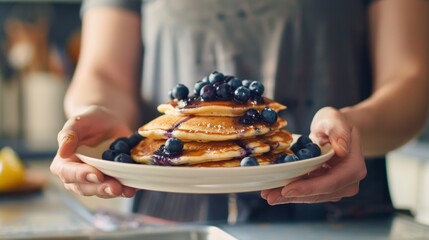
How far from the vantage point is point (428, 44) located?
135cm

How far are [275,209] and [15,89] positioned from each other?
79.4 inches

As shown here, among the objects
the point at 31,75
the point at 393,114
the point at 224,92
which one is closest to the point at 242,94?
the point at 224,92

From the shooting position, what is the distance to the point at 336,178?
2.92 ft

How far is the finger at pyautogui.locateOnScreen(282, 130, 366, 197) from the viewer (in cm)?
85

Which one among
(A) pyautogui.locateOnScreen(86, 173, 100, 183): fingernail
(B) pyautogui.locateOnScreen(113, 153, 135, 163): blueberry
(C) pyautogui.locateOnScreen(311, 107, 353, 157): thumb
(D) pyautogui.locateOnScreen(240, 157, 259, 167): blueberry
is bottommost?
(A) pyautogui.locateOnScreen(86, 173, 100, 183): fingernail

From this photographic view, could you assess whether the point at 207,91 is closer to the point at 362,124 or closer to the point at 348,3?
the point at 362,124

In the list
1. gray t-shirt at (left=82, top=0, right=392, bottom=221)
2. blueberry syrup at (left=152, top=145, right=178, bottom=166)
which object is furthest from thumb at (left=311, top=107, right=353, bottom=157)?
gray t-shirt at (left=82, top=0, right=392, bottom=221)

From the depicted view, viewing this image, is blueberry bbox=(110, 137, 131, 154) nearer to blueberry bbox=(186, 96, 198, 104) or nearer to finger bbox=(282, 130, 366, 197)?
blueberry bbox=(186, 96, 198, 104)

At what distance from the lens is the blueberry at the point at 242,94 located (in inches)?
36.3

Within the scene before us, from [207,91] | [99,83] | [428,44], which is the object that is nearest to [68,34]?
[99,83]

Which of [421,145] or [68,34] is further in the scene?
[68,34]

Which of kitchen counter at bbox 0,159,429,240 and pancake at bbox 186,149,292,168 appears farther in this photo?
kitchen counter at bbox 0,159,429,240

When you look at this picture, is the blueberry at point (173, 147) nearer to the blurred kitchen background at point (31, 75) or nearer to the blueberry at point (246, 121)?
the blueberry at point (246, 121)

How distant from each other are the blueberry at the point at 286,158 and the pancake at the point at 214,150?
0.02 m
